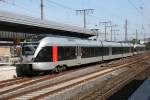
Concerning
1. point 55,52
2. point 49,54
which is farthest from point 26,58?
point 55,52

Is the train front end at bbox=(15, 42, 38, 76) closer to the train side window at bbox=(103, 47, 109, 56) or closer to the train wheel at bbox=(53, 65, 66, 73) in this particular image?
the train wheel at bbox=(53, 65, 66, 73)

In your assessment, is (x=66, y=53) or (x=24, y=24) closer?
(x=66, y=53)

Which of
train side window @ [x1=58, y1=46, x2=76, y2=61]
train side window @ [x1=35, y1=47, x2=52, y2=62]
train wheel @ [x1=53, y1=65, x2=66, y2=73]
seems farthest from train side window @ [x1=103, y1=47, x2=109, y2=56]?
train side window @ [x1=35, y1=47, x2=52, y2=62]

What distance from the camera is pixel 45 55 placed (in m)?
23.1

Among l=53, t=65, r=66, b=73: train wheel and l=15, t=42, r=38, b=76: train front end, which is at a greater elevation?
l=15, t=42, r=38, b=76: train front end

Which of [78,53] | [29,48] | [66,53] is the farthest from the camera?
[78,53]

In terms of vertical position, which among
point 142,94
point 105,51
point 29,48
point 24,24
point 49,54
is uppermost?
point 24,24

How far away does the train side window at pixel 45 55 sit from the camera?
22812 mm

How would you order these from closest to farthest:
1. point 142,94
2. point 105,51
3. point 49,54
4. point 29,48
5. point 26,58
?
point 142,94 → point 26,58 → point 29,48 → point 49,54 → point 105,51

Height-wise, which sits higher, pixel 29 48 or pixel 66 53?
pixel 29 48

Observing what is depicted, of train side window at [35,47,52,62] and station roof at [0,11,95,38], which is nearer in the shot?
train side window at [35,47,52,62]

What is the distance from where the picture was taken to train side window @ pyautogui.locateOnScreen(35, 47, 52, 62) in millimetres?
22812

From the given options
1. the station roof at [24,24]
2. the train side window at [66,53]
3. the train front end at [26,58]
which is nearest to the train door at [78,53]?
the train side window at [66,53]

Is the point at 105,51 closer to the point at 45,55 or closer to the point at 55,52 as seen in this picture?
the point at 55,52
